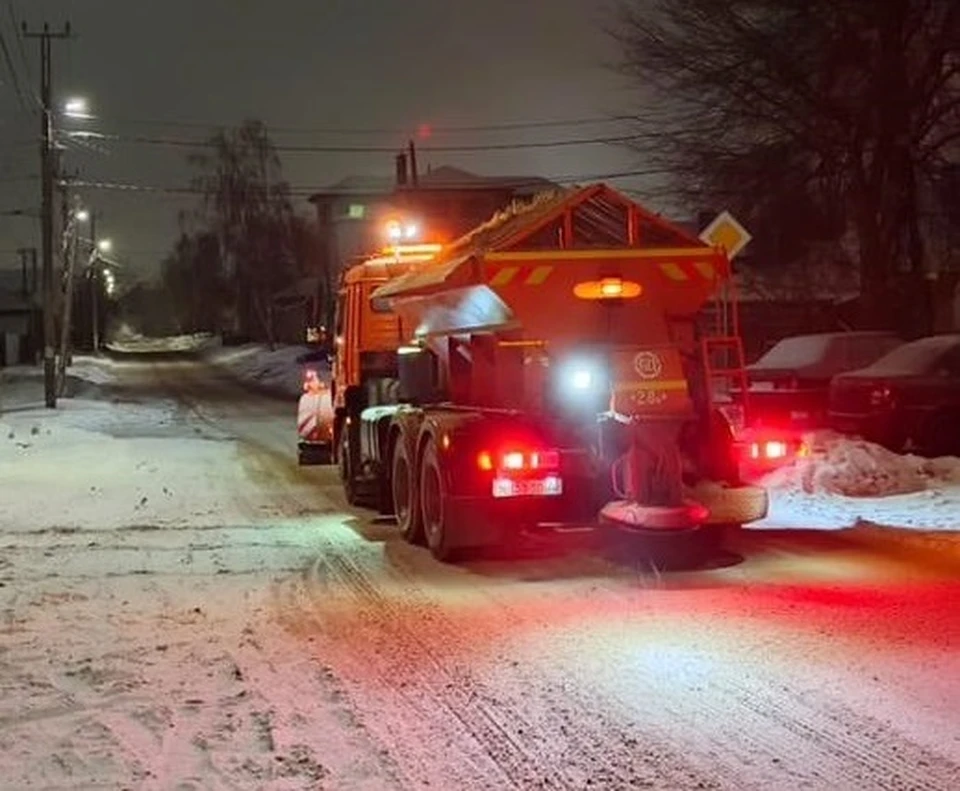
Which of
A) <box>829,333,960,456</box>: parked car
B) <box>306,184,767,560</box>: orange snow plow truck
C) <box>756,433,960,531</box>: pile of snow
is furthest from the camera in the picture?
<box>829,333,960,456</box>: parked car

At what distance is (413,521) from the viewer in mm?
12039

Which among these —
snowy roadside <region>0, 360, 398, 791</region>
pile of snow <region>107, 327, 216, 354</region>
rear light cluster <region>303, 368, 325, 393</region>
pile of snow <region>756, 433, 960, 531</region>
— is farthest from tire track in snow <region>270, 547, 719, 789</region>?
pile of snow <region>107, 327, 216, 354</region>

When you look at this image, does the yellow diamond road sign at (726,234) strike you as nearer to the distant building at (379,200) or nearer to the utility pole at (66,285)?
the utility pole at (66,285)

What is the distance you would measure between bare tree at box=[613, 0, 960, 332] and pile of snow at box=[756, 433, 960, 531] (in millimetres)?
14745

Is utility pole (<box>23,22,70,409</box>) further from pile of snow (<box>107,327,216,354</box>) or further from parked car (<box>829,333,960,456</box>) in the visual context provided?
pile of snow (<box>107,327,216,354</box>)

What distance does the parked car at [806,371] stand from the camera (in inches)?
748

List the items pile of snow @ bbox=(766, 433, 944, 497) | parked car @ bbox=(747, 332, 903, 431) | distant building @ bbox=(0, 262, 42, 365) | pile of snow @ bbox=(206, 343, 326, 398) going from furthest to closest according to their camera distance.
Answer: distant building @ bbox=(0, 262, 42, 365)
pile of snow @ bbox=(206, 343, 326, 398)
parked car @ bbox=(747, 332, 903, 431)
pile of snow @ bbox=(766, 433, 944, 497)

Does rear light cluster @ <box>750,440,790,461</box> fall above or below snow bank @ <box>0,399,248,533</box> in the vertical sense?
above

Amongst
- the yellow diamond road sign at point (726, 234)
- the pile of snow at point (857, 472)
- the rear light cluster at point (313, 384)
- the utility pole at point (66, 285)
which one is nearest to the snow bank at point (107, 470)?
the rear light cluster at point (313, 384)

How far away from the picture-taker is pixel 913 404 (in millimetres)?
17438

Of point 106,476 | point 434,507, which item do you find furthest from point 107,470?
point 434,507

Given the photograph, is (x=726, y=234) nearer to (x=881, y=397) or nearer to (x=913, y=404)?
(x=881, y=397)

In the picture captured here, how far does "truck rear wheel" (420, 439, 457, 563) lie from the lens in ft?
35.7

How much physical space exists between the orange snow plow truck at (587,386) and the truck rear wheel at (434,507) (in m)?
0.02
